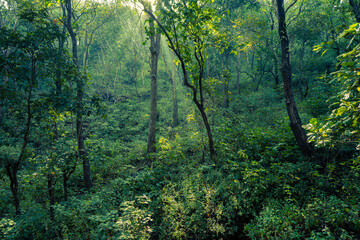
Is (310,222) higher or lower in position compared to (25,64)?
lower

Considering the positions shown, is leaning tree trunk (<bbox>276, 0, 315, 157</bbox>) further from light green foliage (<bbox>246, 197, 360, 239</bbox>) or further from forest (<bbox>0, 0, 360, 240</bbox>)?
light green foliage (<bbox>246, 197, 360, 239</bbox>)

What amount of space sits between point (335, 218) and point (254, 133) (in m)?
4.34

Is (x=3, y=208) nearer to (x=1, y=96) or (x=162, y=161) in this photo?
(x=1, y=96)

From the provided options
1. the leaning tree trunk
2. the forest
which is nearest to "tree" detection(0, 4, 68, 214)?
the forest

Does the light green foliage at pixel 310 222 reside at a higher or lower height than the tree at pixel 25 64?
lower

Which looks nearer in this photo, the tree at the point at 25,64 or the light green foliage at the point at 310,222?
the light green foliage at the point at 310,222

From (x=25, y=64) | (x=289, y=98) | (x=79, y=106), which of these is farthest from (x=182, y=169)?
(x=25, y=64)

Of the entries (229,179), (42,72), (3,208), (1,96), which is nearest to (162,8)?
(42,72)

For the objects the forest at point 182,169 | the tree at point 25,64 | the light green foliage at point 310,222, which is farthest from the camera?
the tree at point 25,64

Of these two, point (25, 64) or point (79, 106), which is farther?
point (79, 106)

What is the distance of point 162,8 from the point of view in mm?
5797

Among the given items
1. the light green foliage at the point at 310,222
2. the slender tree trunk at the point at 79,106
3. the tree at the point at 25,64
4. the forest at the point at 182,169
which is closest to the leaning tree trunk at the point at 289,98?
the forest at the point at 182,169

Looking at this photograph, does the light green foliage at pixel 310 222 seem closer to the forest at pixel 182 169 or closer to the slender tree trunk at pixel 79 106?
the forest at pixel 182 169

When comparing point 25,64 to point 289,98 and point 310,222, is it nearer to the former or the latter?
point 310,222
